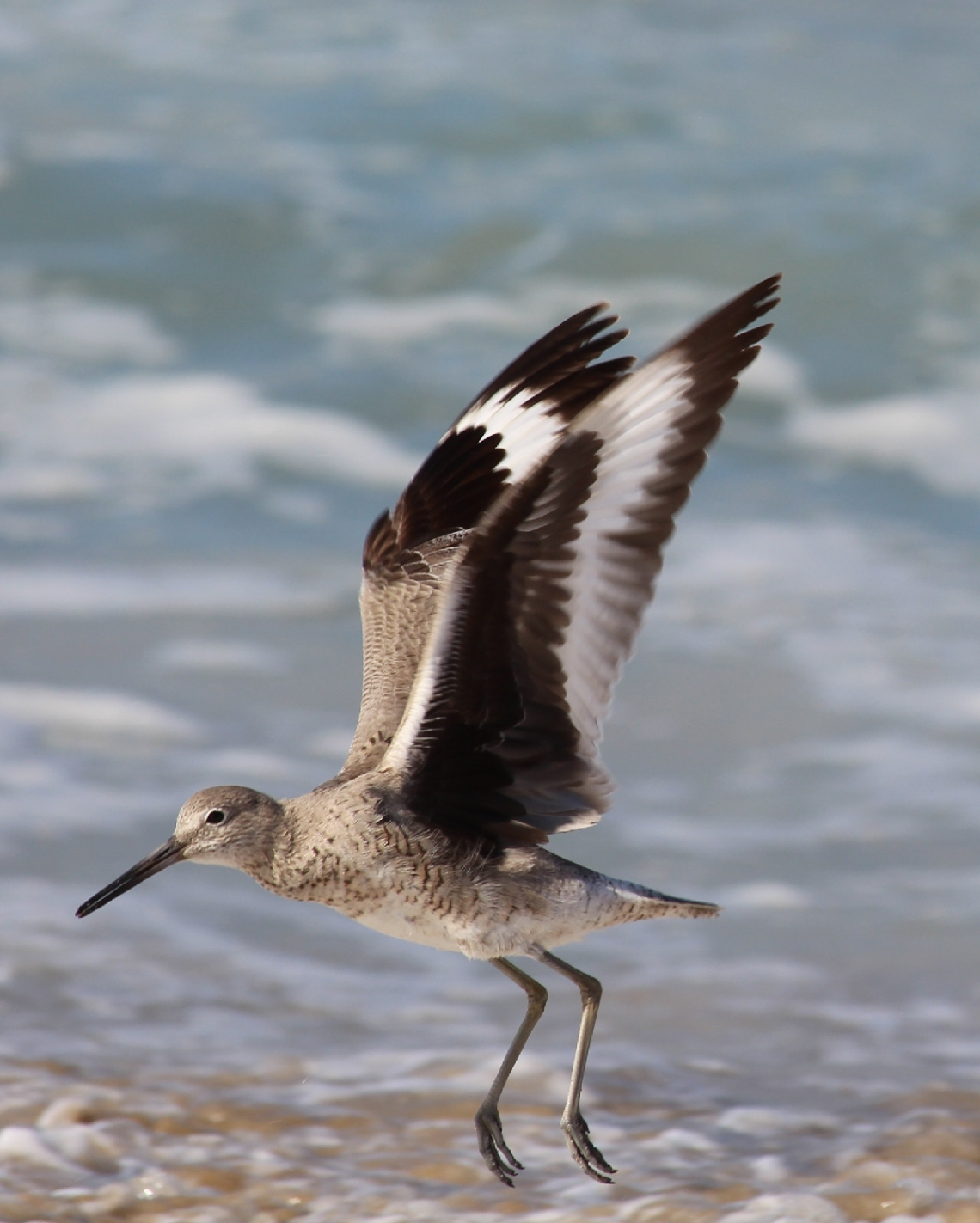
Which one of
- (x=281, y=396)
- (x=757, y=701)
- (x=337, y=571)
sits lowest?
(x=757, y=701)

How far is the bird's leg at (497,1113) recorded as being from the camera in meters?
3.89

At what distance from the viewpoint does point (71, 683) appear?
755cm

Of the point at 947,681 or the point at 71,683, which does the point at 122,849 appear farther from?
the point at 947,681

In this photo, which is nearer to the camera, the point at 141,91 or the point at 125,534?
the point at 125,534

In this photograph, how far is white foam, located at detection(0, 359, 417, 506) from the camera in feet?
32.5

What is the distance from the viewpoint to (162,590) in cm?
854

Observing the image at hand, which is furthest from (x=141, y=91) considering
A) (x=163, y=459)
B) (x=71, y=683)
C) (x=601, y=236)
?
(x=71, y=683)

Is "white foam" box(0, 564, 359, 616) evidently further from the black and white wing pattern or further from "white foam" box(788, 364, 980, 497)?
the black and white wing pattern

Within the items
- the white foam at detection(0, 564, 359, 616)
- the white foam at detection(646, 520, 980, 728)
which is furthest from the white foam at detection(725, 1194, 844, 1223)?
the white foam at detection(0, 564, 359, 616)

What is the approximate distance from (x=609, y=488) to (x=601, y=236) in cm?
996

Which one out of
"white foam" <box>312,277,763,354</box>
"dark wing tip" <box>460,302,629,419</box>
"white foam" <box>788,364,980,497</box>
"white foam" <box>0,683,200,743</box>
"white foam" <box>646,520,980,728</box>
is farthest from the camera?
"white foam" <box>312,277,763,354</box>

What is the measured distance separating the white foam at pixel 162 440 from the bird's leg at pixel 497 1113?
590 centimetres

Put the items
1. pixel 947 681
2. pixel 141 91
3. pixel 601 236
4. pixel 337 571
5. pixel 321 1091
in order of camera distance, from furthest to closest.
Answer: pixel 141 91 < pixel 601 236 < pixel 337 571 < pixel 947 681 < pixel 321 1091

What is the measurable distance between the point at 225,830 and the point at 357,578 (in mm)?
4820
